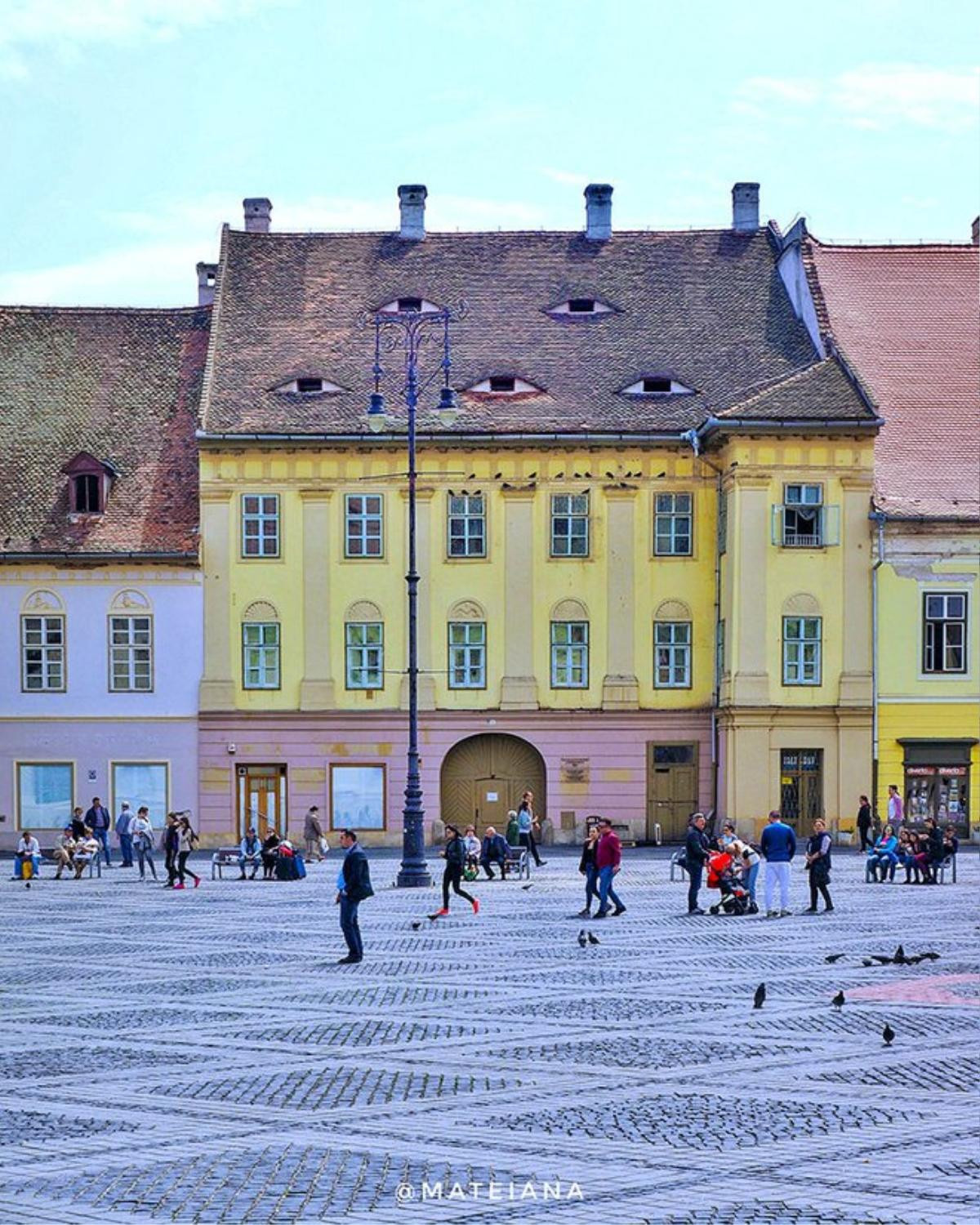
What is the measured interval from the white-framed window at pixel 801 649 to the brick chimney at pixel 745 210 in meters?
13.3

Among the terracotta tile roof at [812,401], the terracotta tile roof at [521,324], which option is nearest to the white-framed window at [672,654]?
the terracotta tile roof at [521,324]

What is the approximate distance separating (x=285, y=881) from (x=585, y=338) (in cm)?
2166

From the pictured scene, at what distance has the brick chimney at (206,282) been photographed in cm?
6788

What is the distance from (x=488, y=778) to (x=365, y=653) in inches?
173

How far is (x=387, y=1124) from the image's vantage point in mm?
15742

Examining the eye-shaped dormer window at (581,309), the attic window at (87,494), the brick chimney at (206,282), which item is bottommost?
the attic window at (87,494)

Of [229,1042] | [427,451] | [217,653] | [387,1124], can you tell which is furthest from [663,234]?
[387,1124]

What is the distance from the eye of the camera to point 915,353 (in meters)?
62.4

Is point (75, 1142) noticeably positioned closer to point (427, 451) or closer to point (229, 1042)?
point (229, 1042)

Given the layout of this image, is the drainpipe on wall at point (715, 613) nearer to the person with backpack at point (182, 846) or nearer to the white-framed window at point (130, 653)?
the white-framed window at point (130, 653)

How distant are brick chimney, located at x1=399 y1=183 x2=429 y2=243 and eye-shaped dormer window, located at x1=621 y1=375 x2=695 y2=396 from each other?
893 centimetres

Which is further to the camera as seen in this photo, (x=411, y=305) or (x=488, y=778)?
(x=411, y=305)

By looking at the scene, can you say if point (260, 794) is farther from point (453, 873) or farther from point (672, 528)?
point (453, 873)

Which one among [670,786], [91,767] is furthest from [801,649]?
[91,767]
